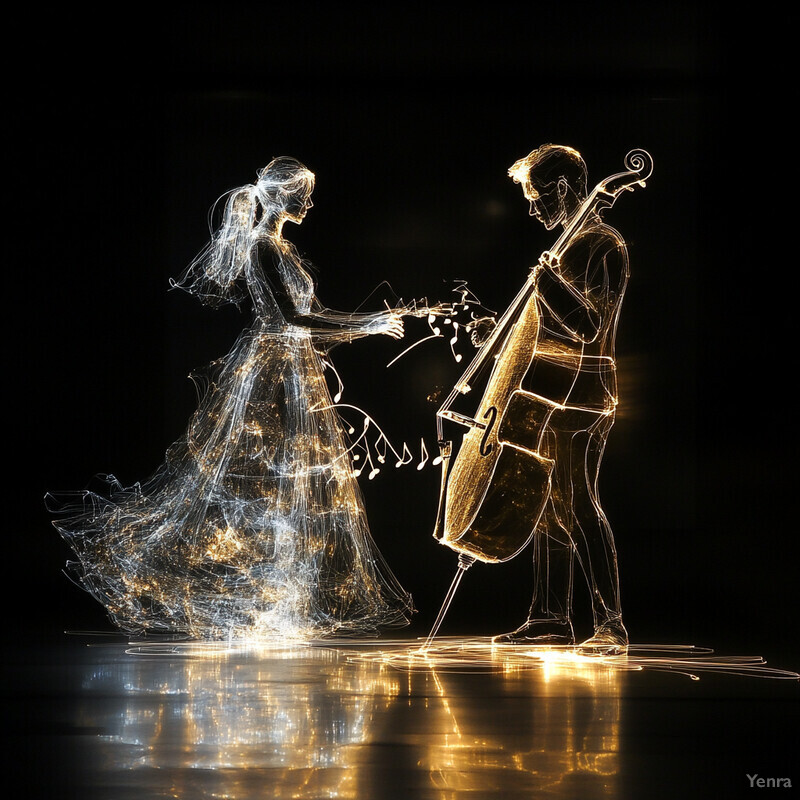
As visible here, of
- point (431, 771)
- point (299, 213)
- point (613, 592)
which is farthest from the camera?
point (299, 213)

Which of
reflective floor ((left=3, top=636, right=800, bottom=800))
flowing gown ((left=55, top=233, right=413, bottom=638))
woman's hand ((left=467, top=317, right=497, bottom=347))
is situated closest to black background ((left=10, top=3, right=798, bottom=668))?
woman's hand ((left=467, top=317, right=497, bottom=347))

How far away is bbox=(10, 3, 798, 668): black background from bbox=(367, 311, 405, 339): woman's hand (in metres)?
0.45

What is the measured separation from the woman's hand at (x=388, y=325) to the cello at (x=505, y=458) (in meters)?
0.50

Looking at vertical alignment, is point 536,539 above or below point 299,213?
below

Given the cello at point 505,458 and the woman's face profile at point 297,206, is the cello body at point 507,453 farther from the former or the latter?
the woman's face profile at point 297,206

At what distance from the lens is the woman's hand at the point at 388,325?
4898 mm

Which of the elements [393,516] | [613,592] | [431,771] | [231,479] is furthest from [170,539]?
[431,771]

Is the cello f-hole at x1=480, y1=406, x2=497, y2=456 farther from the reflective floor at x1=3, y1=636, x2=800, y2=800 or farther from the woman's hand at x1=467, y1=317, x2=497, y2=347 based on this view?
the reflective floor at x1=3, y1=636, x2=800, y2=800

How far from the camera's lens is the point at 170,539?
15.1ft

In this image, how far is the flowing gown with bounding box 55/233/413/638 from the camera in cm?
462

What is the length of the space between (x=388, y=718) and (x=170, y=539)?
1837mm

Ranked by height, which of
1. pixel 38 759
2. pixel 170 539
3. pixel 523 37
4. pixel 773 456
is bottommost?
pixel 38 759

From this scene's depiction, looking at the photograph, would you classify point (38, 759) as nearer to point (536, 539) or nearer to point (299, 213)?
point (536, 539)

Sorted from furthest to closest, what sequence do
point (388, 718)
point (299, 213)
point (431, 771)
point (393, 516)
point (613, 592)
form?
point (393, 516), point (299, 213), point (613, 592), point (388, 718), point (431, 771)
